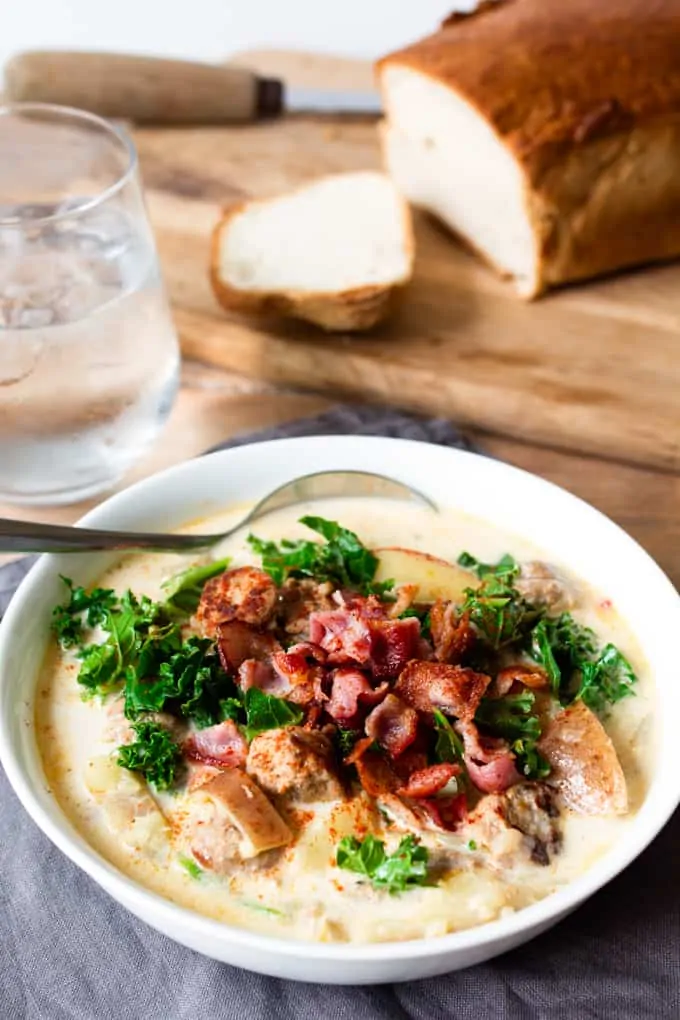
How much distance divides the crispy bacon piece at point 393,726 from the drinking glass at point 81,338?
5.15ft

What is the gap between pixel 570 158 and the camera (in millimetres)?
4711

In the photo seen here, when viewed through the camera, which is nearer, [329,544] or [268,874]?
[268,874]

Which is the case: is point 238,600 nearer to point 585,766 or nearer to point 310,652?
point 310,652

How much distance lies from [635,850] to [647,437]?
6.62 ft

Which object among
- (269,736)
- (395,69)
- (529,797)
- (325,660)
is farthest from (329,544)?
(395,69)

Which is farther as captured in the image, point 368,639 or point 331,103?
point 331,103

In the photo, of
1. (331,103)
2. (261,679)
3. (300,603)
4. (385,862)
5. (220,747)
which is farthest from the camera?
(331,103)

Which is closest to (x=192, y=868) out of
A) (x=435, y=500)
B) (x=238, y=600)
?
(x=238, y=600)

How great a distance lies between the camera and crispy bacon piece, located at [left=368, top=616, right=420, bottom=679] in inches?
113

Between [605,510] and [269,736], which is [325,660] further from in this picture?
[605,510]

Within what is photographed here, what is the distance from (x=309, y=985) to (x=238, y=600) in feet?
2.98

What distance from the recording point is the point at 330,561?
3277mm

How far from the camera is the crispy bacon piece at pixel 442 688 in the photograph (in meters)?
2.75

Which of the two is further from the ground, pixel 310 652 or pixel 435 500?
pixel 310 652
